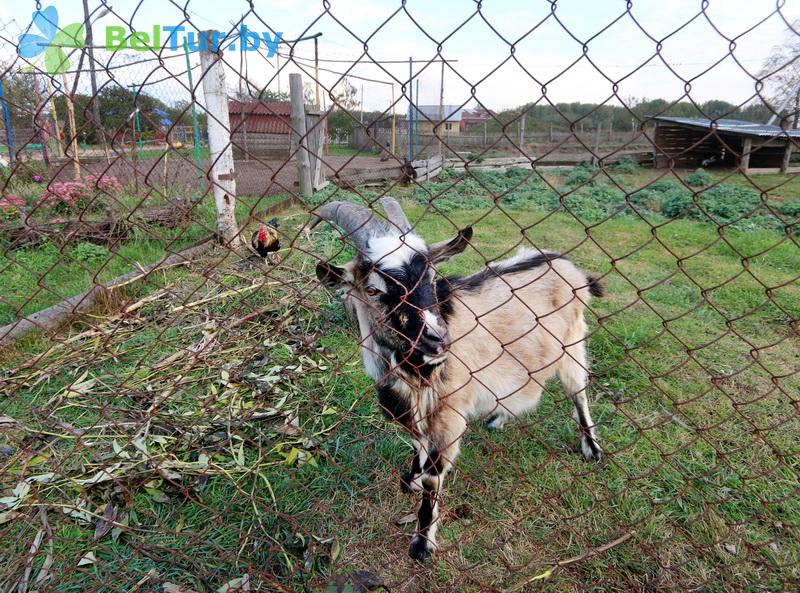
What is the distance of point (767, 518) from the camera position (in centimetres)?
204

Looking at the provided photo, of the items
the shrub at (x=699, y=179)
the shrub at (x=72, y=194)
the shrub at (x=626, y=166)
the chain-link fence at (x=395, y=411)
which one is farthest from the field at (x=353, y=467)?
the shrub at (x=626, y=166)

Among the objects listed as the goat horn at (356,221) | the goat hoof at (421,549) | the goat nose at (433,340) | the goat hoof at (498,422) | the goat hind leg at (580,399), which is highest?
the goat horn at (356,221)

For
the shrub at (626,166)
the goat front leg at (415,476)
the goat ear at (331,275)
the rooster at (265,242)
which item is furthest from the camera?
the shrub at (626,166)

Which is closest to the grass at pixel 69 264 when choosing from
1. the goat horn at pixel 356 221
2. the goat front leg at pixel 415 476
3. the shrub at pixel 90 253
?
the shrub at pixel 90 253

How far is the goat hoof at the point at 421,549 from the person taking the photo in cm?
206

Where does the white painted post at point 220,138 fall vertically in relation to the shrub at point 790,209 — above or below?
above

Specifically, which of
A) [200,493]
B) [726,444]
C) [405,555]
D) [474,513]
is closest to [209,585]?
[200,493]

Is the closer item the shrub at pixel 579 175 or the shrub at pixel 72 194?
the shrub at pixel 72 194

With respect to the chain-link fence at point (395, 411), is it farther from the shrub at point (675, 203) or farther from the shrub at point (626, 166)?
the shrub at point (626, 166)

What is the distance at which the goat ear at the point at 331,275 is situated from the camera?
2.01 meters

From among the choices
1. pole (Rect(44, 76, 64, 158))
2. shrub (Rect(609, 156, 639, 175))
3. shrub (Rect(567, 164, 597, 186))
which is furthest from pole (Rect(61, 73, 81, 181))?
shrub (Rect(609, 156, 639, 175))

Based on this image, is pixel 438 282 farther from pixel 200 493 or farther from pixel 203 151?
pixel 203 151

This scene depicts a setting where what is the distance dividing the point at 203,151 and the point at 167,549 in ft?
29.4

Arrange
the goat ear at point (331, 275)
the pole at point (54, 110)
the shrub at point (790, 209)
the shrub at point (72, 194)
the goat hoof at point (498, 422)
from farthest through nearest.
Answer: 1. the shrub at point (790, 209)
2. the shrub at point (72, 194)
3. the goat hoof at point (498, 422)
4. the goat ear at point (331, 275)
5. the pole at point (54, 110)
